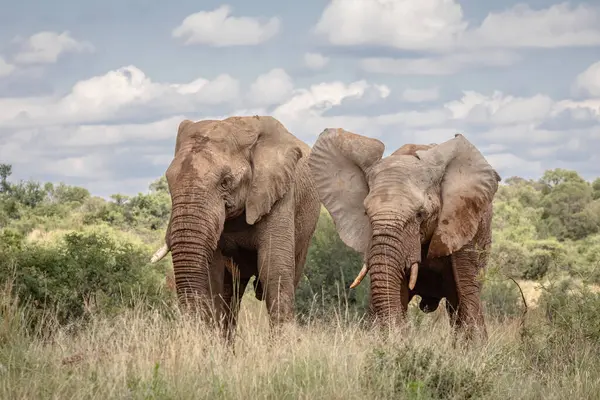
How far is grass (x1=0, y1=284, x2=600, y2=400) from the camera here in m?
8.13

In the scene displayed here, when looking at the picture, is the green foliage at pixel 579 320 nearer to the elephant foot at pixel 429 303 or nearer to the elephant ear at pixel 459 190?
the elephant ear at pixel 459 190

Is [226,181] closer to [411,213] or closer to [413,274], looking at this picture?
[411,213]

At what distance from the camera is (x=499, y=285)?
61.4 feet

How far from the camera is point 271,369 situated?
8664 millimetres

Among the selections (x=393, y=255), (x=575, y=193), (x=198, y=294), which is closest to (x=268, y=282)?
(x=198, y=294)

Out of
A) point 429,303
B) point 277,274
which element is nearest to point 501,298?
point 429,303

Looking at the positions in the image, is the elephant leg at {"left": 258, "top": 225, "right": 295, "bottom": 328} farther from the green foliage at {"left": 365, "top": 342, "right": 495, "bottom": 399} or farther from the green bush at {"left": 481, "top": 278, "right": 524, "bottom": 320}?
the green bush at {"left": 481, "top": 278, "right": 524, "bottom": 320}

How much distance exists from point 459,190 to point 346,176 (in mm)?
1196

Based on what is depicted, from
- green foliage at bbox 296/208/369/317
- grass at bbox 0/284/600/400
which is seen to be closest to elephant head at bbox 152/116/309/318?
grass at bbox 0/284/600/400

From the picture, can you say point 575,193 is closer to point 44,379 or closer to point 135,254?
point 135,254

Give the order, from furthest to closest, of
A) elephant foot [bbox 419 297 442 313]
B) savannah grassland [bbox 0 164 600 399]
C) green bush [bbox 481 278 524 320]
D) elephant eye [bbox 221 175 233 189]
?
green bush [bbox 481 278 524 320] < elephant foot [bbox 419 297 442 313] < elephant eye [bbox 221 175 233 189] < savannah grassland [bbox 0 164 600 399]

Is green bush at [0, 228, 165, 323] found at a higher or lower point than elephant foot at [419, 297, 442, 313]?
higher

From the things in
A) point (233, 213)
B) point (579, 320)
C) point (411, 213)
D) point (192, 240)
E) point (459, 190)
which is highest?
point (459, 190)

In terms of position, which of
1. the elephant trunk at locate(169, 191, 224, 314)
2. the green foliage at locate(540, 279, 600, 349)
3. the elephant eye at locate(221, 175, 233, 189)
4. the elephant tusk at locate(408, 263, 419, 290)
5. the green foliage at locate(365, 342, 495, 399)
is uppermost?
the elephant eye at locate(221, 175, 233, 189)
